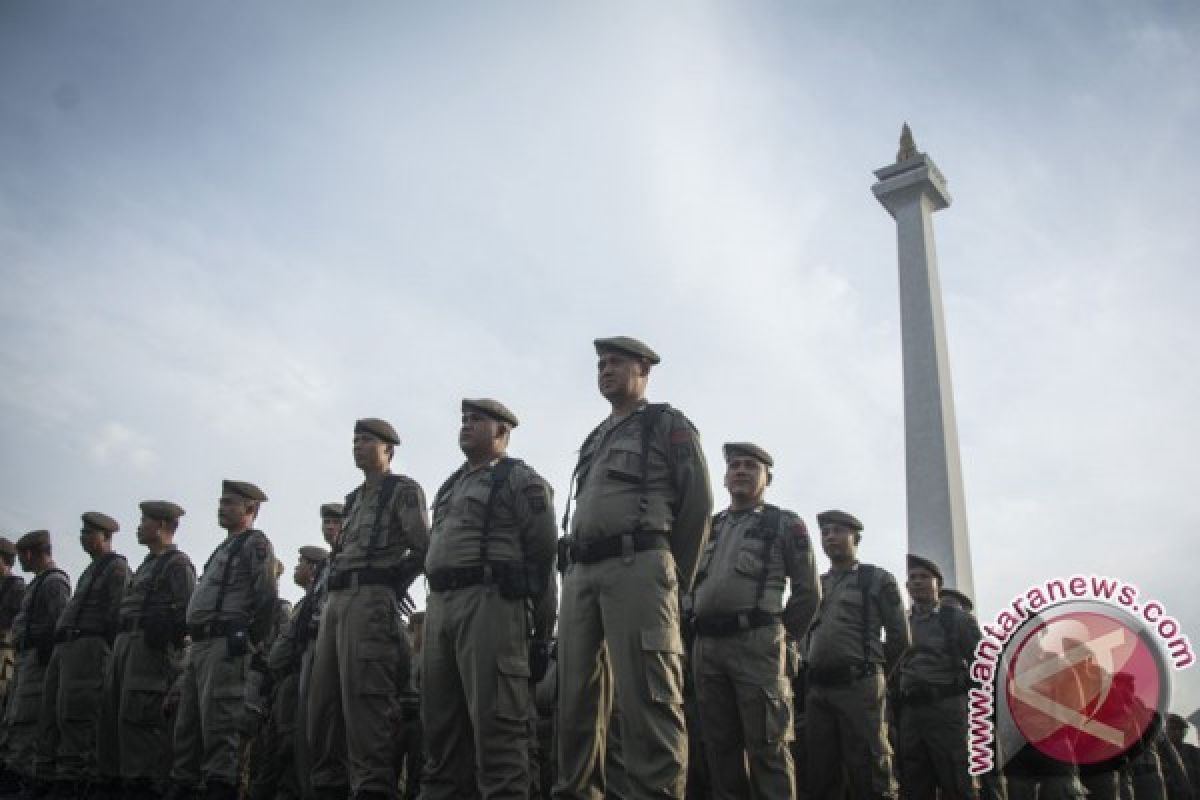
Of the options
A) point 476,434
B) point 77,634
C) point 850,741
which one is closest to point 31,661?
point 77,634

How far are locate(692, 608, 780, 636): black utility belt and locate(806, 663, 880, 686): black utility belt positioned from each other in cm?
136

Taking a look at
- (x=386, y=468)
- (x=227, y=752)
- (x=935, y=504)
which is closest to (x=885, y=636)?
(x=386, y=468)

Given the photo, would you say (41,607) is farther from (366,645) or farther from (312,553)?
(366,645)

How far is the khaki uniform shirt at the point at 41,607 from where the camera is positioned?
9.08 metres

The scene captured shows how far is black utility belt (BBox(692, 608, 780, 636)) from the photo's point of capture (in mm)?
5969

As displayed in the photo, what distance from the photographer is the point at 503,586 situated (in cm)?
507

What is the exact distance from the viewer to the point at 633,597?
436 cm

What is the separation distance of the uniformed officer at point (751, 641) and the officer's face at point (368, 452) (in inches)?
95.8

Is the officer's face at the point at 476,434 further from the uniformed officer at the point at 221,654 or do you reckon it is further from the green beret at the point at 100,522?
the green beret at the point at 100,522

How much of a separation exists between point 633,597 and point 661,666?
0.34 meters

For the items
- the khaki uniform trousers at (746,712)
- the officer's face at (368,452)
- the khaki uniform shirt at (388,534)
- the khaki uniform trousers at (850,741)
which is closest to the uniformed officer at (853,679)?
the khaki uniform trousers at (850,741)

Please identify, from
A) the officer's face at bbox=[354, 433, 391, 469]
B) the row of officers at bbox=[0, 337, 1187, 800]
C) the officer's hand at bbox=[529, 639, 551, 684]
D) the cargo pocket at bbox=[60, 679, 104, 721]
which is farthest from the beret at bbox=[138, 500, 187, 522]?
the officer's hand at bbox=[529, 639, 551, 684]

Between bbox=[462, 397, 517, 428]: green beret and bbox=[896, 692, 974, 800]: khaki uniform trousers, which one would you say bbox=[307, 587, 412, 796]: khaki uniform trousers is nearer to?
bbox=[462, 397, 517, 428]: green beret

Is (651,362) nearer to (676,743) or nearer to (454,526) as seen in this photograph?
(454,526)
